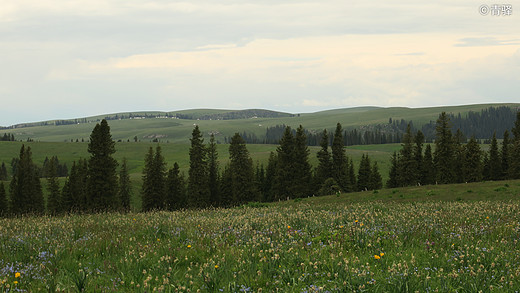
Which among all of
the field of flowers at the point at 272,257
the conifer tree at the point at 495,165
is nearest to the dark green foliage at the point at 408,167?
the conifer tree at the point at 495,165

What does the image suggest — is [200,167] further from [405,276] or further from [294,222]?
[405,276]

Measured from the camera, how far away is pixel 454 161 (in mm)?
88812

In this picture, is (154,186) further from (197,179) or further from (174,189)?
(197,179)

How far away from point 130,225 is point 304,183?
7236 cm

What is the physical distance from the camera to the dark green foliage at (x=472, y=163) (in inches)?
3406

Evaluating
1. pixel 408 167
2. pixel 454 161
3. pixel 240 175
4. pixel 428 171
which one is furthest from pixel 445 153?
pixel 240 175

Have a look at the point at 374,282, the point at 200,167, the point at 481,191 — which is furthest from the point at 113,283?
the point at 200,167

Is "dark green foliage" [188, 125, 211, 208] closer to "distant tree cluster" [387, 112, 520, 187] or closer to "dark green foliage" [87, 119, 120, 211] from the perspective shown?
"dark green foliage" [87, 119, 120, 211]

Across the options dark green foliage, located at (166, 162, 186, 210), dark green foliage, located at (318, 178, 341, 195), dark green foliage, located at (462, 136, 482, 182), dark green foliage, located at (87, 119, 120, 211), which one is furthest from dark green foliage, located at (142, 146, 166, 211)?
dark green foliage, located at (462, 136, 482, 182)

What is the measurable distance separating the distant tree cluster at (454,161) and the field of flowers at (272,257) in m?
81.3

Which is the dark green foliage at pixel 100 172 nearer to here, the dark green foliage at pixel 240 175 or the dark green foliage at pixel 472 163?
the dark green foliage at pixel 240 175

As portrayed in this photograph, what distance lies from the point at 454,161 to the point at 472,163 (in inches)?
149

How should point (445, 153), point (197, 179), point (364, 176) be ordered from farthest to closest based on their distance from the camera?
point (364, 176)
point (445, 153)
point (197, 179)

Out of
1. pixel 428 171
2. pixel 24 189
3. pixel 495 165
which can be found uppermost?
pixel 495 165
